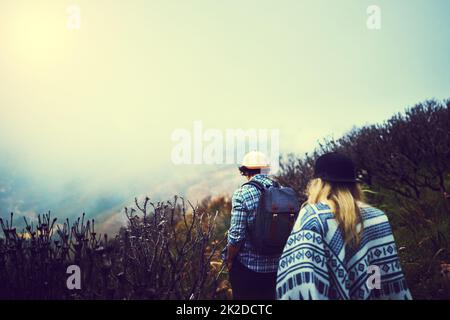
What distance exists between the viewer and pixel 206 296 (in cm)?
288

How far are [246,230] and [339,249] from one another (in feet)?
3.70

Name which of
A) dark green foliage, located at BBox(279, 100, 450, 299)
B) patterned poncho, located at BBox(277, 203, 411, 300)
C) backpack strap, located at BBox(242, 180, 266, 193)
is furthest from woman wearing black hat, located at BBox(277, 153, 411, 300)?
dark green foliage, located at BBox(279, 100, 450, 299)

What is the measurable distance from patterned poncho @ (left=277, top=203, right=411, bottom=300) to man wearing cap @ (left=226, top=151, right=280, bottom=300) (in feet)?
3.01

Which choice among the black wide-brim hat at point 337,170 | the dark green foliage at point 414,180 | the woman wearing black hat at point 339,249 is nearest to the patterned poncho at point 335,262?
the woman wearing black hat at point 339,249

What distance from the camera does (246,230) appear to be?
3217 millimetres

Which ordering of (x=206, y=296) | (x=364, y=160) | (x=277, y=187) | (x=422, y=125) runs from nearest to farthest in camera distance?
1. (x=206, y=296)
2. (x=277, y=187)
3. (x=422, y=125)
4. (x=364, y=160)

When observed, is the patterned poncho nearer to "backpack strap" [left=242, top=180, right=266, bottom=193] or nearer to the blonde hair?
the blonde hair

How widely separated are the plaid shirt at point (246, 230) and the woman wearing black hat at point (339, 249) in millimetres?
895

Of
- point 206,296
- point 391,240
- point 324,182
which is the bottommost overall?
point 206,296

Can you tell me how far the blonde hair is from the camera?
2.20 metres

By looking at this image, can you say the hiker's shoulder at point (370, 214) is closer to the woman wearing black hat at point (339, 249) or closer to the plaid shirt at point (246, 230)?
the woman wearing black hat at point (339, 249)
